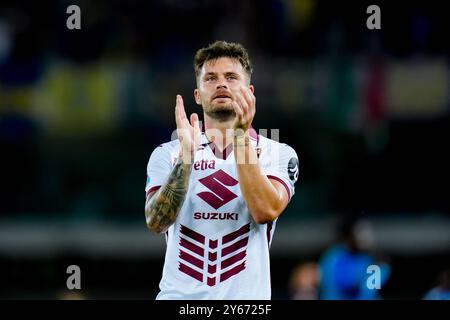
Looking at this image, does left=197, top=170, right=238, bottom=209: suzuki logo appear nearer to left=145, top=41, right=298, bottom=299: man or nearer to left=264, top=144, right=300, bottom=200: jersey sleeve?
left=145, top=41, right=298, bottom=299: man

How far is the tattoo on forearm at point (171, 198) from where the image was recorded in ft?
20.4

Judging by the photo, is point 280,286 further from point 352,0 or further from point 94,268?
point 352,0

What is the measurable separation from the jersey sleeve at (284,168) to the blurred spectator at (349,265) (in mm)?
4587

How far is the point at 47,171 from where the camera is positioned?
52.7 ft

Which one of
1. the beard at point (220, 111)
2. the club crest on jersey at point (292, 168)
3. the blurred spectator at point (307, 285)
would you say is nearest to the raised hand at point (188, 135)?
the beard at point (220, 111)

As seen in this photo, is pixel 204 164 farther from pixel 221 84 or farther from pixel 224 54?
pixel 224 54

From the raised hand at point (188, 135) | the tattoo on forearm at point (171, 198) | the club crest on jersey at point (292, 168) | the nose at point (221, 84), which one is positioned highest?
the nose at point (221, 84)

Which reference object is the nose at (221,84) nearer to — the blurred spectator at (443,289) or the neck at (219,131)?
the neck at (219,131)

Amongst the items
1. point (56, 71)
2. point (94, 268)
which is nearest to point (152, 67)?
point (56, 71)

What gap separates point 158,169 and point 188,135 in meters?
0.41

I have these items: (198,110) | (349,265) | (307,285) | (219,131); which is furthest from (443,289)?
(219,131)

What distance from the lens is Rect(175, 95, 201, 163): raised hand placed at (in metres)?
6.23
